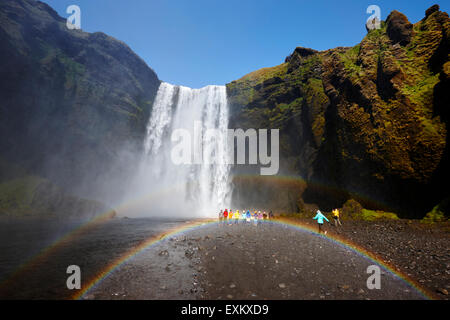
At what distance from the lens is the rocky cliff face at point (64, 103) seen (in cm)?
4703

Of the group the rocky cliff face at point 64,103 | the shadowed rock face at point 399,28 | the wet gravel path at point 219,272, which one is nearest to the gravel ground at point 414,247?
the wet gravel path at point 219,272

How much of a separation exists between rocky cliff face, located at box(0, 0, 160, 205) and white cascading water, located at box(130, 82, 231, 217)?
18.6 ft

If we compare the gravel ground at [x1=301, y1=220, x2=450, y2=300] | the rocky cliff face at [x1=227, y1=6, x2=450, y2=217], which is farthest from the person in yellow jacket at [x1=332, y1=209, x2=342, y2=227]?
the rocky cliff face at [x1=227, y1=6, x2=450, y2=217]

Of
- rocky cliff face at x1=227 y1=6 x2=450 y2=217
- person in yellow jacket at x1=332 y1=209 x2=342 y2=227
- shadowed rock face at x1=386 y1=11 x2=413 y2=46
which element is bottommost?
person in yellow jacket at x1=332 y1=209 x2=342 y2=227

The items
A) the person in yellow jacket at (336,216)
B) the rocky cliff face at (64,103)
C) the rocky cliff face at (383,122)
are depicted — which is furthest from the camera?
the rocky cliff face at (64,103)

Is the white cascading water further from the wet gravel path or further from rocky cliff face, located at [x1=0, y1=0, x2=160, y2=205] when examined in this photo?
the wet gravel path

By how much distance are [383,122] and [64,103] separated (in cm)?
6432

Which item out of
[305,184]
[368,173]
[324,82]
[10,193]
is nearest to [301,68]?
[324,82]

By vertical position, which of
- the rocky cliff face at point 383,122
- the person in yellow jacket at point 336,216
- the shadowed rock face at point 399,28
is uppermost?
the shadowed rock face at point 399,28

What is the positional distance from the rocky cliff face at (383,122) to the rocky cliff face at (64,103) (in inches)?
1813

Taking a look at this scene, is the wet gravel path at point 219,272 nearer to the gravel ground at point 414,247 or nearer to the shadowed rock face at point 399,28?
the gravel ground at point 414,247

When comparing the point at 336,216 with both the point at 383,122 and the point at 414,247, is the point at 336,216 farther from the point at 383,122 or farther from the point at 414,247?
the point at 383,122

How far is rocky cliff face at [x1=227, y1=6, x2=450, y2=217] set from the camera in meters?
19.5
